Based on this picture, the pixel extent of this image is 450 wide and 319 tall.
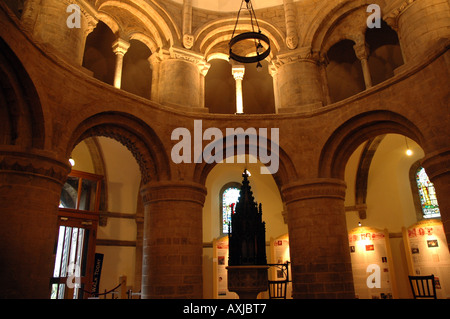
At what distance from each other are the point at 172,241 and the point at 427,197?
882 centimetres

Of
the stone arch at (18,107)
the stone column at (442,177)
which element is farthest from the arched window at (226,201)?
the stone arch at (18,107)

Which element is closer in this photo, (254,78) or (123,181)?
(123,181)

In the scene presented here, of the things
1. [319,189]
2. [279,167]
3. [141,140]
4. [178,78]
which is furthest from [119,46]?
[319,189]

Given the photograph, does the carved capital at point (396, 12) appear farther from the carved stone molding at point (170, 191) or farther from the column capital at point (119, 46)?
the column capital at point (119, 46)

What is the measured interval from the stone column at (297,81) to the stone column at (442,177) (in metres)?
3.62

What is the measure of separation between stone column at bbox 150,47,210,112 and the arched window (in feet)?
15.8

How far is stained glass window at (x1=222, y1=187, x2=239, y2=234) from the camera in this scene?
549 inches

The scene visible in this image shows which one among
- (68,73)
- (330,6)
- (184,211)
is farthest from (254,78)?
(68,73)

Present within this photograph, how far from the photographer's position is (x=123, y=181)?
13.2m

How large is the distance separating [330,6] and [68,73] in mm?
7526

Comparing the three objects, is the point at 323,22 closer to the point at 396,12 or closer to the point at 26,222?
the point at 396,12

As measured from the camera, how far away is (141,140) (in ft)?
29.0

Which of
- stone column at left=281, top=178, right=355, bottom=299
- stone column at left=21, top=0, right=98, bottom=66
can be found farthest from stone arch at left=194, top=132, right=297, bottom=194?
stone column at left=21, top=0, right=98, bottom=66

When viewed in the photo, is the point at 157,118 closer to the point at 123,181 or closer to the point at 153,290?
the point at 153,290
